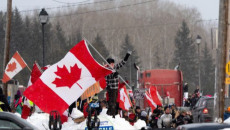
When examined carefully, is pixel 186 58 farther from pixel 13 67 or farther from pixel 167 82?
pixel 13 67

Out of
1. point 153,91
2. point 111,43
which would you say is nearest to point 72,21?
point 111,43

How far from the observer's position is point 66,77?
14.3 meters

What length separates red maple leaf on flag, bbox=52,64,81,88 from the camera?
1428 cm

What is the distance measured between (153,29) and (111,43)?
13.2 metres

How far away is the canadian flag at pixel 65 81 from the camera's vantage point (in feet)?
45.9

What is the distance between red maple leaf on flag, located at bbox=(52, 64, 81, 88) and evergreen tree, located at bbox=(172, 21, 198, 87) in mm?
81462

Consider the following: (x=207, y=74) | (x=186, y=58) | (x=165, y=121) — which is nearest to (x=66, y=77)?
(x=165, y=121)

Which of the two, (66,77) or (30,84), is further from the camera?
(30,84)

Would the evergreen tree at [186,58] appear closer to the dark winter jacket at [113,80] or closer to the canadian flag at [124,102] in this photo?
the canadian flag at [124,102]

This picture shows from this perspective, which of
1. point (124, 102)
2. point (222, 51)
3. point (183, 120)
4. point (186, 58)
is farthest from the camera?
point (186, 58)

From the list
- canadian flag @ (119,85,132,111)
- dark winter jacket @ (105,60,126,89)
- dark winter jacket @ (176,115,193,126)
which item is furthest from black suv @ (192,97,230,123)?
dark winter jacket @ (105,60,126,89)

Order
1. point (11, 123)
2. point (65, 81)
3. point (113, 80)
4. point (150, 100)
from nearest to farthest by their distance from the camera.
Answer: point (11, 123) → point (65, 81) → point (113, 80) → point (150, 100)

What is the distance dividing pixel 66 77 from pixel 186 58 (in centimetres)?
8861

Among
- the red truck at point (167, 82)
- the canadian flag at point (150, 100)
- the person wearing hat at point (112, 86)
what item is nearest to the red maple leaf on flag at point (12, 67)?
the canadian flag at point (150, 100)
